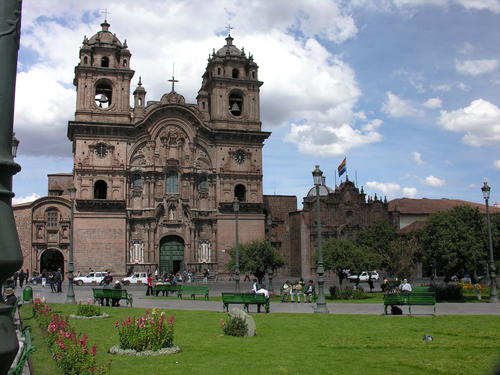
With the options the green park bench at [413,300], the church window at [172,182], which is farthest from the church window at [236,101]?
the green park bench at [413,300]

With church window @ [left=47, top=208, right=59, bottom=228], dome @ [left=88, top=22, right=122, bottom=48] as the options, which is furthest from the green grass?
dome @ [left=88, top=22, right=122, bottom=48]

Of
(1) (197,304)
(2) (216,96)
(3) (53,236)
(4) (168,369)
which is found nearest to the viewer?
(4) (168,369)

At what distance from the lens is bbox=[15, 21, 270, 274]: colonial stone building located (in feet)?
166

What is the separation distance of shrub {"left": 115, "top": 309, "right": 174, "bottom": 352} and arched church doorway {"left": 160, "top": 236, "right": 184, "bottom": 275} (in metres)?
40.2

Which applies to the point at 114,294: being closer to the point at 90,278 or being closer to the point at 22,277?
the point at 22,277

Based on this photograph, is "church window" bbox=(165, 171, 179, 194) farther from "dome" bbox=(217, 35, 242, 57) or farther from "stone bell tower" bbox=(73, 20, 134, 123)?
"dome" bbox=(217, 35, 242, 57)

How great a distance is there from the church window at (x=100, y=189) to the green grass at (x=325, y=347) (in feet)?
113

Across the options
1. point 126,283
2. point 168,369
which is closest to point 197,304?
point 168,369

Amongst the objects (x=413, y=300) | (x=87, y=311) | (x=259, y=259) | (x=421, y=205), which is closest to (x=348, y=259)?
(x=259, y=259)

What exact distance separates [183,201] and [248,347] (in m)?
40.7

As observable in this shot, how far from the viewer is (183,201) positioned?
53.4 meters

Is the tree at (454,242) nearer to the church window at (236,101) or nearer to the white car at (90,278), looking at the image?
the white car at (90,278)

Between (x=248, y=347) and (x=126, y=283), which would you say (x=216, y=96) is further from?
(x=248, y=347)

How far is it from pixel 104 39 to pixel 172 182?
605 inches
